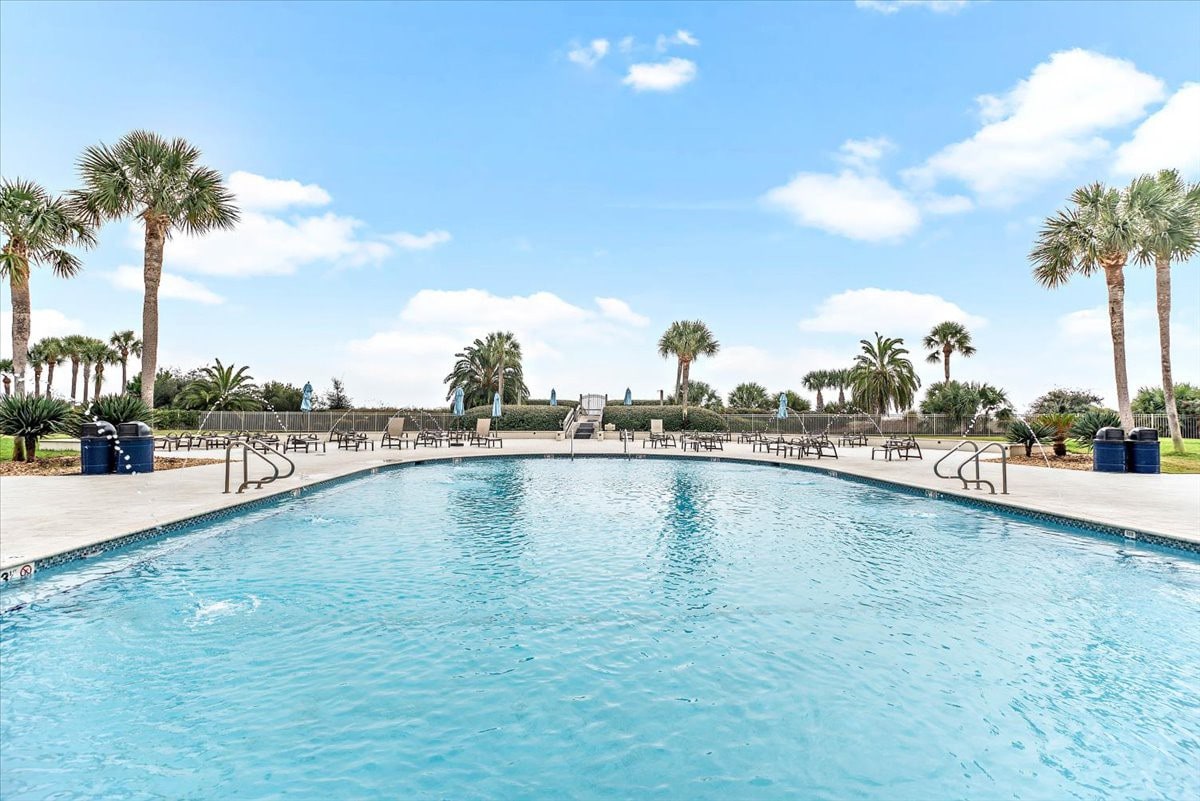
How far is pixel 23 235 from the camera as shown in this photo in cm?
1577

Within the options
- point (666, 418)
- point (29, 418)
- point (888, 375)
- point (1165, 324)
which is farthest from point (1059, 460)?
point (29, 418)

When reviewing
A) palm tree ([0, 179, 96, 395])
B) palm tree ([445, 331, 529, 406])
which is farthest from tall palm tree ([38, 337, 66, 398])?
palm tree ([0, 179, 96, 395])

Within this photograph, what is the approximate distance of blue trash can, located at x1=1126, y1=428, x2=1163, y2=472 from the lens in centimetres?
1401

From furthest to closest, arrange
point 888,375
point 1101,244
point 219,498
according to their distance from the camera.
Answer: point 888,375 < point 1101,244 < point 219,498

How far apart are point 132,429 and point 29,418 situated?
2.90 m

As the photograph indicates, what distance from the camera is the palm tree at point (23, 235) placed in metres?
15.6

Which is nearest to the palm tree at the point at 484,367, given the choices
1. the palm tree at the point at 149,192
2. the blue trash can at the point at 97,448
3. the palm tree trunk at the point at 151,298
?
the palm tree at the point at 149,192

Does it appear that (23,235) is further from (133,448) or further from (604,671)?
(604,671)

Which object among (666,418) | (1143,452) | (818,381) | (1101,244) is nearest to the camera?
(1143,452)

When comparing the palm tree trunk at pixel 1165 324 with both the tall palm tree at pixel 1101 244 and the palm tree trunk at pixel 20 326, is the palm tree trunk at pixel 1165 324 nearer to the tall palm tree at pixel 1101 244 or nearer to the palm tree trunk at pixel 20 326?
the tall palm tree at pixel 1101 244

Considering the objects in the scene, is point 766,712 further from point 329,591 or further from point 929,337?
point 929,337

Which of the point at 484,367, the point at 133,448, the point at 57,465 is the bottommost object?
the point at 57,465

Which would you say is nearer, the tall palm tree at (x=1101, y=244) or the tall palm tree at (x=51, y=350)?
the tall palm tree at (x=1101, y=244)

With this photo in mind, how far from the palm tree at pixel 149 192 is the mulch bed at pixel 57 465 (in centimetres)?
279
